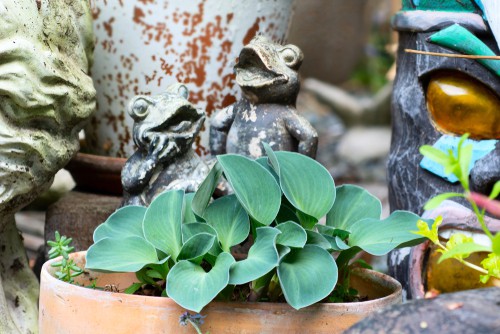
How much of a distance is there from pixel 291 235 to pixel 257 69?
0.48 m

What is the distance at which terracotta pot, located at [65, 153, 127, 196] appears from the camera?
1.84m

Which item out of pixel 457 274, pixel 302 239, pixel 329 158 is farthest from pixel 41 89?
pixel 329 158

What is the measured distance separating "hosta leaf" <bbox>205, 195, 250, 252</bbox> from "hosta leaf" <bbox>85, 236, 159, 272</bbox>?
102mm

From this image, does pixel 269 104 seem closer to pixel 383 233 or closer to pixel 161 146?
pixel 161 146

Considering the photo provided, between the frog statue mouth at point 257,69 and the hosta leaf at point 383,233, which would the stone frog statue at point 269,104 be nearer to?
the frog statue mouth at point 257,69

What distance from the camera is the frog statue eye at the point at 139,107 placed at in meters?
1.46

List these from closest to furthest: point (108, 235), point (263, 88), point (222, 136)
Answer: point (108, 235) → point (263, 88) → point (222, 136)

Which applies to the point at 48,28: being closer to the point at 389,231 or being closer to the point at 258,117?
the point at 258,117

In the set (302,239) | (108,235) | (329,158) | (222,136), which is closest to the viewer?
(302,239)

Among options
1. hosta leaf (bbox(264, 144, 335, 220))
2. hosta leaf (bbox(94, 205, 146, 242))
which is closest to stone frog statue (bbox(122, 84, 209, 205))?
hosta leaf (bbox(94, 205, 146, 242))

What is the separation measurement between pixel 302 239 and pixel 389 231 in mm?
144

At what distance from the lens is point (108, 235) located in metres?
1.23

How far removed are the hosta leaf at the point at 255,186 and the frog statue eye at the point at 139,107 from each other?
13.7 inches

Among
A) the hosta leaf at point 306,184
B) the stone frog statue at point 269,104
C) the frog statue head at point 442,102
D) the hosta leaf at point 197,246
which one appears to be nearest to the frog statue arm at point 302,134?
the stone frog statue at point 269,104
